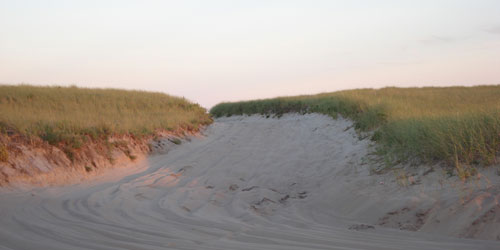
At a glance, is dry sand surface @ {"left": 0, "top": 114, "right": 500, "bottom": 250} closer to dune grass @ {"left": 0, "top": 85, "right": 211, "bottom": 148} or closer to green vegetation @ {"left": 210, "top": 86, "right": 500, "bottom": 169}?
green vegetation @ {"left": 210, "top": 86, "right": 500, "bottom": 169}

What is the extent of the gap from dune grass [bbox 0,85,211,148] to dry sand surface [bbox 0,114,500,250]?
138 cm

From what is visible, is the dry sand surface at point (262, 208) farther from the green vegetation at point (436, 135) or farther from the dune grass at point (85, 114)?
the dune grass at point (85, 114)

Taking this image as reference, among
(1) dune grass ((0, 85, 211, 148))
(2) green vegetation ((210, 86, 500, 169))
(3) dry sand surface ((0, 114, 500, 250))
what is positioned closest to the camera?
(3) dry sand surface ((0, 114, 500, 250))

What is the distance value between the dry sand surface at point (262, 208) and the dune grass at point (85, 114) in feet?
4.53

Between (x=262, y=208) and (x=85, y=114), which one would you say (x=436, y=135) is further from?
(x=85, y=114)

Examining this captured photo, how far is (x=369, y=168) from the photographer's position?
6.59 metres

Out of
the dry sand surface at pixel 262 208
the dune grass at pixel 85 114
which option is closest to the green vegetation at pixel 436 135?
the dry sand surface at pixel 262 208

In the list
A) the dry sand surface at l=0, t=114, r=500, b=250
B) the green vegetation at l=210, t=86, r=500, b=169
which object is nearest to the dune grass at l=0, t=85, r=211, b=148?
the dry sand surface at l=0, t=114, r=500, b=250

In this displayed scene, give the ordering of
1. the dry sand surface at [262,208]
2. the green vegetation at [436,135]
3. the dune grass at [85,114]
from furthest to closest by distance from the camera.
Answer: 1. the dune grass at [85,114]
2. the green vegetation at [436,135]
3. the dry sand surface at [262,208]

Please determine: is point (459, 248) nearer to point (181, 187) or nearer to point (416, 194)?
point (416, 194)

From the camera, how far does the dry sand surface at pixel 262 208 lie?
3355mm

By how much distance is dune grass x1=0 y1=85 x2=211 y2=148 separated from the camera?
764 centimetres

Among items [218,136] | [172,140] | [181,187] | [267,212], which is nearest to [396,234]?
[267,212]

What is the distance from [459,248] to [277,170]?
4.52m
